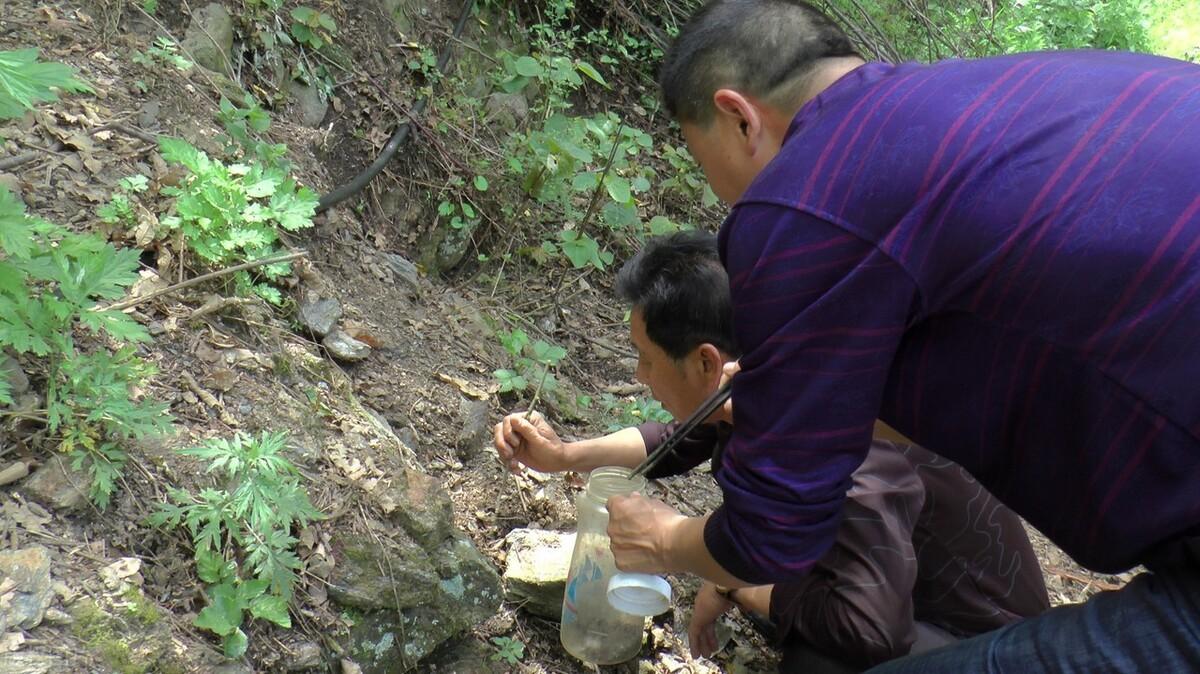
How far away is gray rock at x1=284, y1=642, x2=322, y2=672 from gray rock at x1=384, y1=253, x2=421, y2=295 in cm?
197

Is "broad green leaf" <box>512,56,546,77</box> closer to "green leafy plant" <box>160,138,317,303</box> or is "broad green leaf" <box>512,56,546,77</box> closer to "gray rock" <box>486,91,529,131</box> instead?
"gray rock" <box>486,91,529,131</box>

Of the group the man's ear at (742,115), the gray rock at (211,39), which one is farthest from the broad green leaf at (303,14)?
the man's ear at (742,115)

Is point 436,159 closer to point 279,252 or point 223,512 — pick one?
point 279,252

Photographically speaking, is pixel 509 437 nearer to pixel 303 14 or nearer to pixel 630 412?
pixel 630 412

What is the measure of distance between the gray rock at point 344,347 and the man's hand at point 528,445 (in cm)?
75

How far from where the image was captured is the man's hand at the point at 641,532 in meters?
2.22

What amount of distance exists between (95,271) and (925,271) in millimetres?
1719

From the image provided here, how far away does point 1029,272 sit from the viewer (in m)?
1.51

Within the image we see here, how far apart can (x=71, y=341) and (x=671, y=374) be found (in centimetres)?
150

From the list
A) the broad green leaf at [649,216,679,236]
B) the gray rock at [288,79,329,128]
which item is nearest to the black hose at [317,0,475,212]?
the gray rock at [288,79,329,128]

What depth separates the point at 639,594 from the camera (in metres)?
2.48

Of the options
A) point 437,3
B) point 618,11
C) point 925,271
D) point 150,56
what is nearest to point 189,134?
point 150,56

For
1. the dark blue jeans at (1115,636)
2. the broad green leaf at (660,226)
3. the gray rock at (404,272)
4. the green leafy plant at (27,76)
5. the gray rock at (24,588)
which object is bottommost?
the gray rock at (404,272)

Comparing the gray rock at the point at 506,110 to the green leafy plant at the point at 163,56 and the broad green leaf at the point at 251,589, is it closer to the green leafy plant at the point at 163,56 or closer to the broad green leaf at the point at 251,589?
the green leafy plant at the point at 163,56
